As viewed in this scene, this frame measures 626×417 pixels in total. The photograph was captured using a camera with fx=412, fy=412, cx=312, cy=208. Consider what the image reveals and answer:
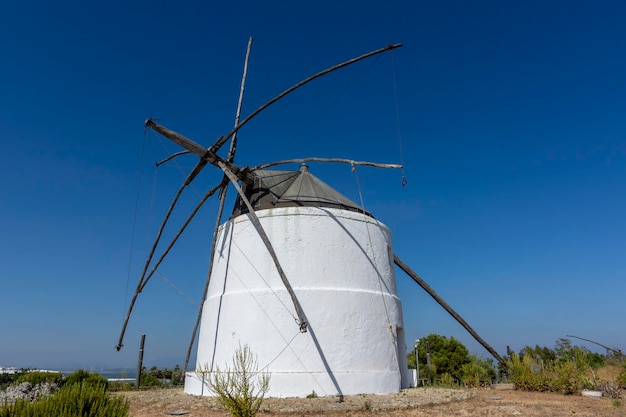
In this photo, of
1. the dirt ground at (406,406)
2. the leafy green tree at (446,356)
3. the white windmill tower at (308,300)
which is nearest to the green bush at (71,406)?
the dirt ground at (406,406)

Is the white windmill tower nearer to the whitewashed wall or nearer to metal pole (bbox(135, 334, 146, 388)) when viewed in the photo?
the whitewashed wall

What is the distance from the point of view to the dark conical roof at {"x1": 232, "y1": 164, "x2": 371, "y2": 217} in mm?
13125

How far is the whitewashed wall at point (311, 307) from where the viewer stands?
1090cm

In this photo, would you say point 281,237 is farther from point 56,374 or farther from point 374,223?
point 56,374

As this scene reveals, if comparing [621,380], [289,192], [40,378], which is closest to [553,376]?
[621,380]

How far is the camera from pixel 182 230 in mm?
13406

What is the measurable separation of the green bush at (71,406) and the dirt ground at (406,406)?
3.24 m

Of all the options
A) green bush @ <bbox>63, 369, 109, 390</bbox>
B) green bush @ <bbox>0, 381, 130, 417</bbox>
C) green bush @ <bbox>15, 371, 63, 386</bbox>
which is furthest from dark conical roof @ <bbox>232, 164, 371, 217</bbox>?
green bush @ <bbox>0, 381, 130, 417</bbox>

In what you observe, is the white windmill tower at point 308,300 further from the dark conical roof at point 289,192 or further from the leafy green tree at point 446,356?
the leafy green tree at point 446,356

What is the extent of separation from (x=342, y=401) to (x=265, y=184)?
23.8 feet

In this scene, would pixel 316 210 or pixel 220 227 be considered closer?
pixel 316 210

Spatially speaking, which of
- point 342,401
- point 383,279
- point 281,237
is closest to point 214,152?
point 281,237

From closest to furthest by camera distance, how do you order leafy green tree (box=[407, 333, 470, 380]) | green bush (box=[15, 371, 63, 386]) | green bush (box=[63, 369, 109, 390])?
green bush (box=[15, 371, 63, 386]) → green bush (box=[63, 369, 109, 390]) → leafy green tree (box=[407, 333, 470, 380])

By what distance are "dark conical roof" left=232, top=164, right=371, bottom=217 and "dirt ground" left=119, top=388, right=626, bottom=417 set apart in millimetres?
5701
